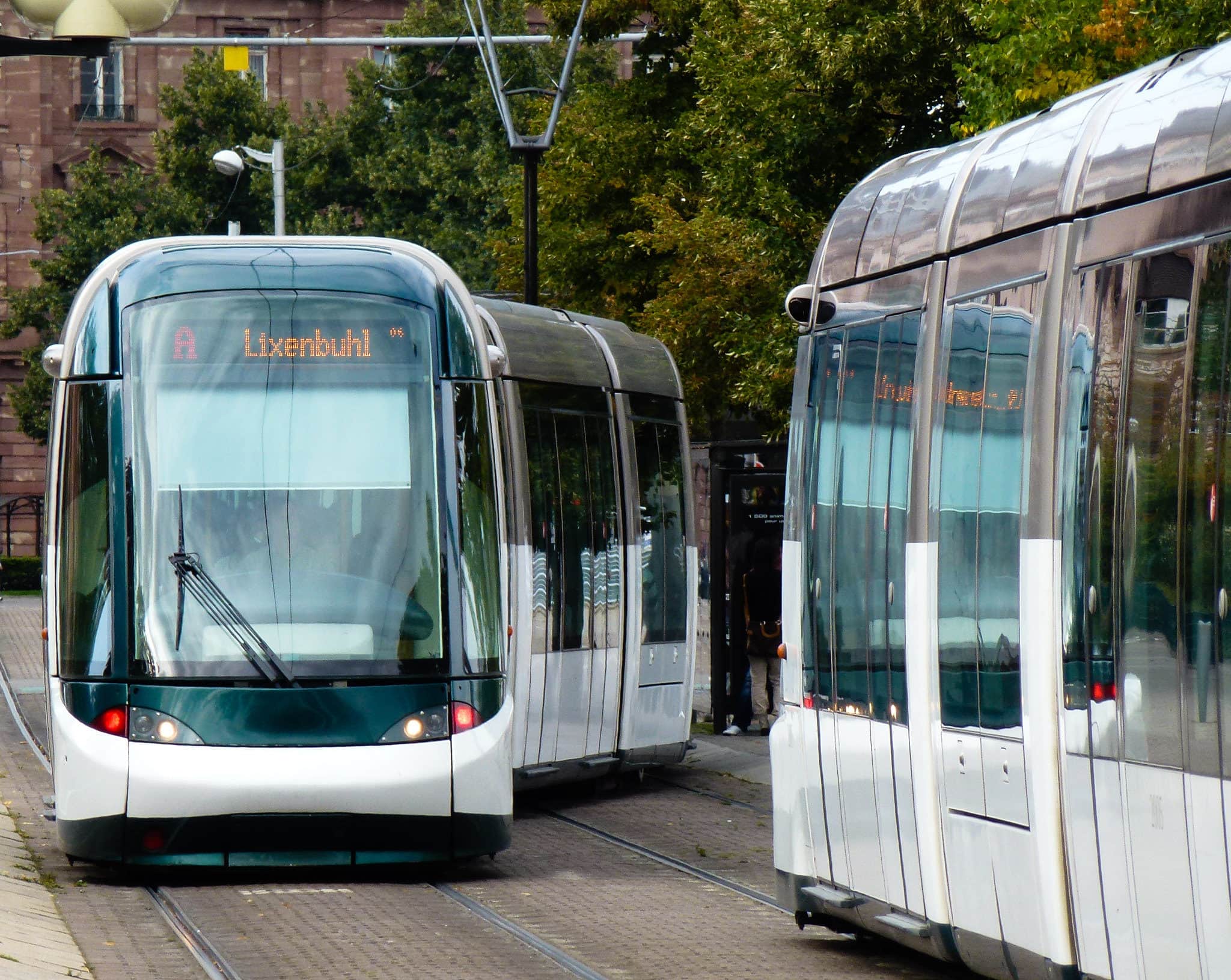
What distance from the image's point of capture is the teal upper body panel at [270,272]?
1134 centimetres

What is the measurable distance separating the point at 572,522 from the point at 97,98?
5278cm

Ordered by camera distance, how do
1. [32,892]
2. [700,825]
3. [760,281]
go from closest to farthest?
[32,892] → [700,825] → [760,281]

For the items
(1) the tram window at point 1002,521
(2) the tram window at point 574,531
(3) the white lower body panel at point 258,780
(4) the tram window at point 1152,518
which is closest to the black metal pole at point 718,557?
(2) the tram window at point 574,531

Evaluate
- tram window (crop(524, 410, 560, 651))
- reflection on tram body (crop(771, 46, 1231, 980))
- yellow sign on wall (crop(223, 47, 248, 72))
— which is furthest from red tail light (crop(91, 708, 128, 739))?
yellow sign on wall (crop(223, 47, 248, 72))

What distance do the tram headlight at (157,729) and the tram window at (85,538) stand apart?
0.84 feet

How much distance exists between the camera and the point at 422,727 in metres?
11.0

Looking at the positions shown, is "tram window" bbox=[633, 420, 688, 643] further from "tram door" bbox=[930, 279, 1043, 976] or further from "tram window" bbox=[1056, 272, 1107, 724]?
"tram window" bbox=[1056, 272, 1107, 724]

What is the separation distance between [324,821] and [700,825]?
384cm

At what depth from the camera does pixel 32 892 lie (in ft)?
35.1

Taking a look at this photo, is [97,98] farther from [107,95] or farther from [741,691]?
[741,691]

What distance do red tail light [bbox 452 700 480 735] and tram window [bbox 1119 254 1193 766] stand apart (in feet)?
17.4

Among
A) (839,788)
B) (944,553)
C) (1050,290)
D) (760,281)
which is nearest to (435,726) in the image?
(839,788)

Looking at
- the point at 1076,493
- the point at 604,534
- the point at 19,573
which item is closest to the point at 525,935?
A: the point at 1076,493

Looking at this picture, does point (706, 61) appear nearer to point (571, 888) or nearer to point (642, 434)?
point (642, 434)
